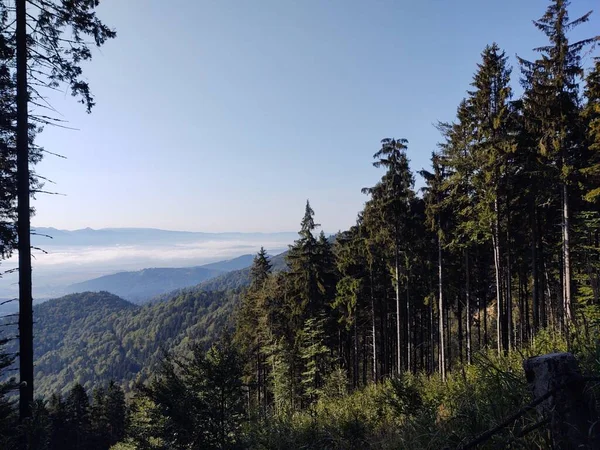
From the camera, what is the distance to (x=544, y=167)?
1644 centimetres

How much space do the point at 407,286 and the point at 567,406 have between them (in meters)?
22.2

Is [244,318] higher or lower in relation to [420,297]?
lower

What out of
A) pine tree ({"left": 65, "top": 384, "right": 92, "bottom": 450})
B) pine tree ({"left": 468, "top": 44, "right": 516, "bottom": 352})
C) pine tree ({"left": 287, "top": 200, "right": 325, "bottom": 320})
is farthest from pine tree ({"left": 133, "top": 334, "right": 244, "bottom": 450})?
pine tree ({"left": 65, "top": 384, "right": 92, "bottom": 450})

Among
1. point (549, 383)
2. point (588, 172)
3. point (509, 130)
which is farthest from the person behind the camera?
point (509, 130)

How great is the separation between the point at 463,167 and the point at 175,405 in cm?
1694

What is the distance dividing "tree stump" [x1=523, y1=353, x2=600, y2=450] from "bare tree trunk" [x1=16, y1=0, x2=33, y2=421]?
961 cm

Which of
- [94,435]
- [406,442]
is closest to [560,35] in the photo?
[406,442]

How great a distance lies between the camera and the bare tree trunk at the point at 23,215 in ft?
26.5

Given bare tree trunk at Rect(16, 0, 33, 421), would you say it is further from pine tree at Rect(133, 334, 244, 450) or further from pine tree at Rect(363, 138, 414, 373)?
pine tree at Rect(363, 138, 414, 373)

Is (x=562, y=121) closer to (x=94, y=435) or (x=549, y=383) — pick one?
(x=549, y=383)

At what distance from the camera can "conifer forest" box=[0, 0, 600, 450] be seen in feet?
16.7

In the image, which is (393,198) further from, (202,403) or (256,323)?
(256,323)

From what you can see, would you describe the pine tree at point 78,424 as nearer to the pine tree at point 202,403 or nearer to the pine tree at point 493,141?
the pine tree at point 202,403

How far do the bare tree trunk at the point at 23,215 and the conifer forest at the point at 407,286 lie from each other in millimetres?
33
